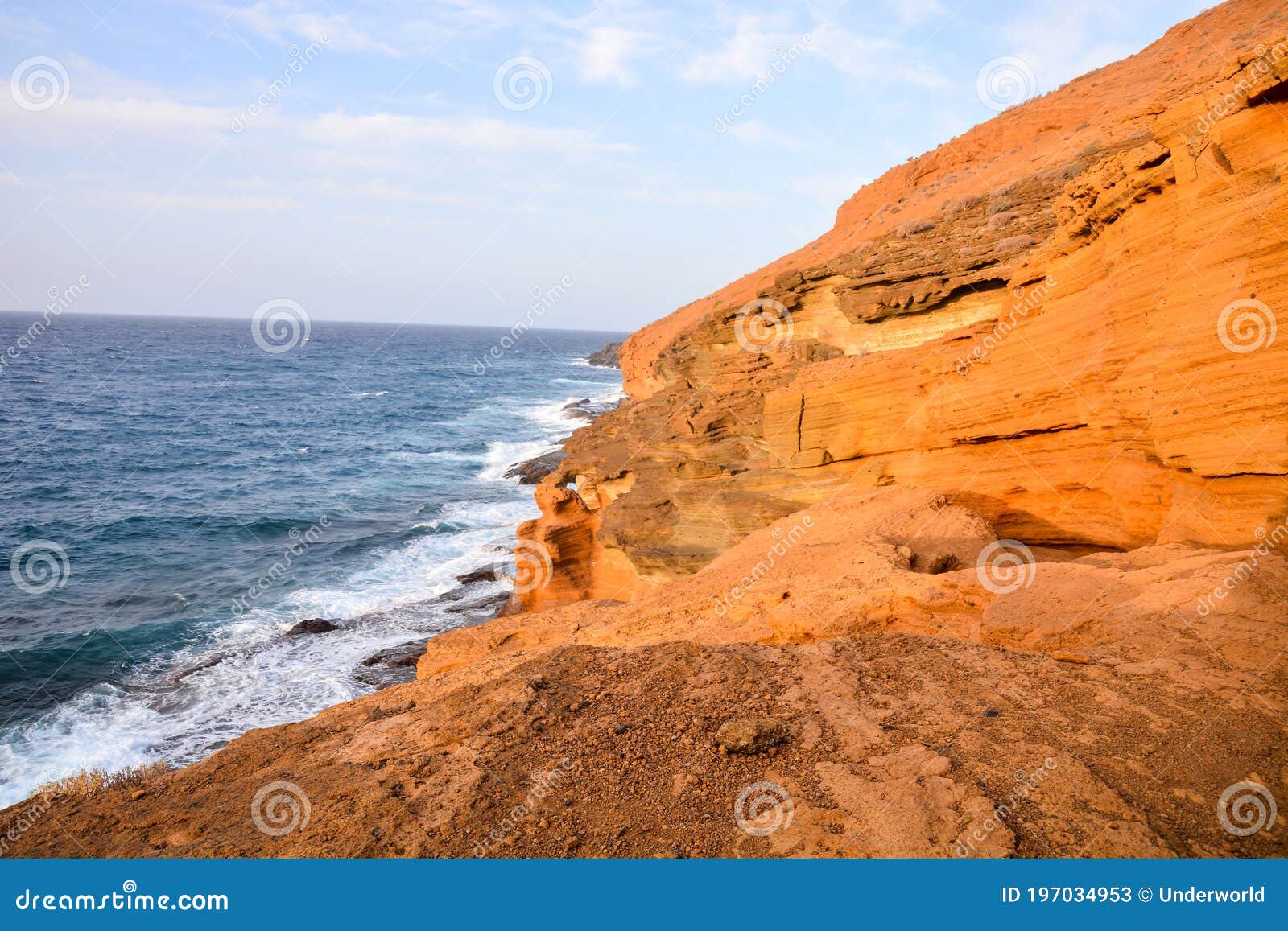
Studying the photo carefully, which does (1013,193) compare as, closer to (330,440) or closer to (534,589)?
(534,589)

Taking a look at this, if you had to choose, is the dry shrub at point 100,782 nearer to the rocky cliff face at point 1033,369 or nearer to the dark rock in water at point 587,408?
the rocky cliff face at point 1033,369

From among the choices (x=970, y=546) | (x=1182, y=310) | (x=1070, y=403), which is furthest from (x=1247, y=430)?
(x=970, y=546)

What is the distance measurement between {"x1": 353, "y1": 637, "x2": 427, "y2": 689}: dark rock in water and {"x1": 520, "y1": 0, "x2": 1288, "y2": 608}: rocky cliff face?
10.6 ft

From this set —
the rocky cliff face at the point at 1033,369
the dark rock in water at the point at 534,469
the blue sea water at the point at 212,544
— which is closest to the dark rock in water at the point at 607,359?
the blue sea water at the point at 212,544

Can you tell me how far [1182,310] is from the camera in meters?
7.61

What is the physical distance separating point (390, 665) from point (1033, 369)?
50.0ft

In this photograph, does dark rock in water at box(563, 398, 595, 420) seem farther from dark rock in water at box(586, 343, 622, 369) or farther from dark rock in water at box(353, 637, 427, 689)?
dark rock in water at box(586, 343, 622, 369)

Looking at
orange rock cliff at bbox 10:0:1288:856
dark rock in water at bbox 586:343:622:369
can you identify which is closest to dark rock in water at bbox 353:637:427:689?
orange rock cliff at bbox 10:0:1288:856

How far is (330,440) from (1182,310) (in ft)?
147

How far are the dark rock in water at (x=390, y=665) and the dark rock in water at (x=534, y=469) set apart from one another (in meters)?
17.1

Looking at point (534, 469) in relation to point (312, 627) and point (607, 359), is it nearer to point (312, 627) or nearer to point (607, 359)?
point (312, 627)

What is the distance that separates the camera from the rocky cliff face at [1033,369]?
7.06 meters

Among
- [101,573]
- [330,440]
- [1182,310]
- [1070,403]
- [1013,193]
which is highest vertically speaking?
[1013,193]

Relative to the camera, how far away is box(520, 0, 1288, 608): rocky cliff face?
23.2 ft
